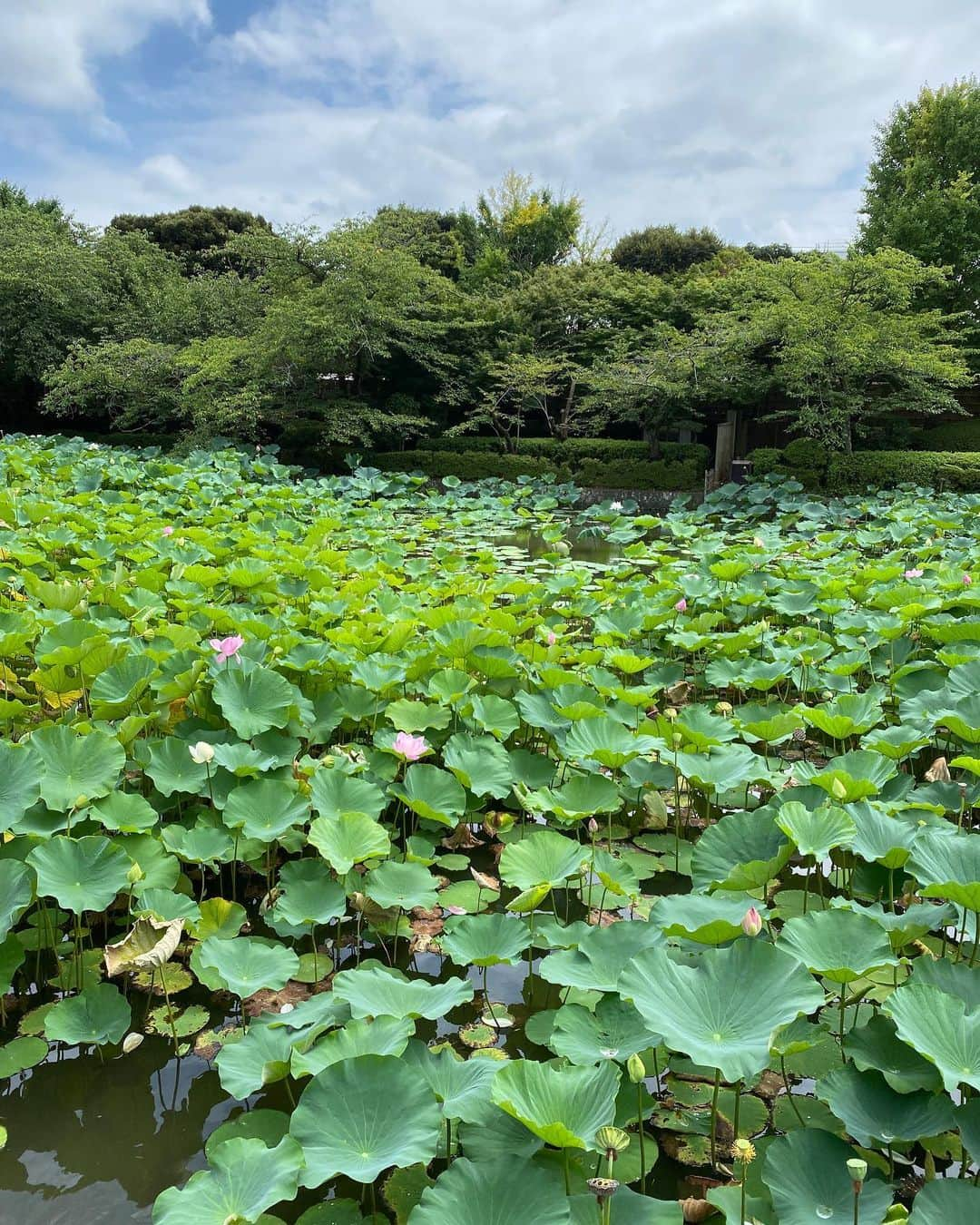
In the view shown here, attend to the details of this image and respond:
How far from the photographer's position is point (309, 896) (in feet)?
5.82

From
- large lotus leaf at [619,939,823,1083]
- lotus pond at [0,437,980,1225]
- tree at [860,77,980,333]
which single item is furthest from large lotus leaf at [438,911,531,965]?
tree at [860,77,980,333]

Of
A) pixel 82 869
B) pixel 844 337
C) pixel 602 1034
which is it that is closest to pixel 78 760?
pixel 82 869

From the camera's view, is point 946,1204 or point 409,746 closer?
point 946,1204

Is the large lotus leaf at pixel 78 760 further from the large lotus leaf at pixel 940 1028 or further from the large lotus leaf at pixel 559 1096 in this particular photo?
the large lotus leaf at pixel 940 1028

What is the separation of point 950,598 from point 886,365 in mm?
8107

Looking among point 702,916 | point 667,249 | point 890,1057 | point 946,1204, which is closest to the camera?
point 946,1204

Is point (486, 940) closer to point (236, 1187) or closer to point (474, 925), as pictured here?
point (474, 925)

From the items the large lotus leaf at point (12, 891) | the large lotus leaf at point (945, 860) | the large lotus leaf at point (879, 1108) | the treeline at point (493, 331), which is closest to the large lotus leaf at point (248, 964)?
the large lotus leaf at point (12, 891)

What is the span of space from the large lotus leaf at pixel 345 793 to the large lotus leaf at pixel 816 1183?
3.65 feet

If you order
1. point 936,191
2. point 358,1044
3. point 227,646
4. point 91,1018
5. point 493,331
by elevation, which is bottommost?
point 91,1018

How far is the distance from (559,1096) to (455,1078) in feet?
0.67

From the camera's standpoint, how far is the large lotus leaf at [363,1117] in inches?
41.2

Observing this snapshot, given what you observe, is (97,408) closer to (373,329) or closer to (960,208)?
(373,329)

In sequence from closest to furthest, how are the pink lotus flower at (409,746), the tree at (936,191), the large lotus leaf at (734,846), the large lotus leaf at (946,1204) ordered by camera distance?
the large lotus leaf at (946,1204) < the large lotus leaf at (734,846) < the pink lotus flower at (409,746) < the tree at (936,191)
